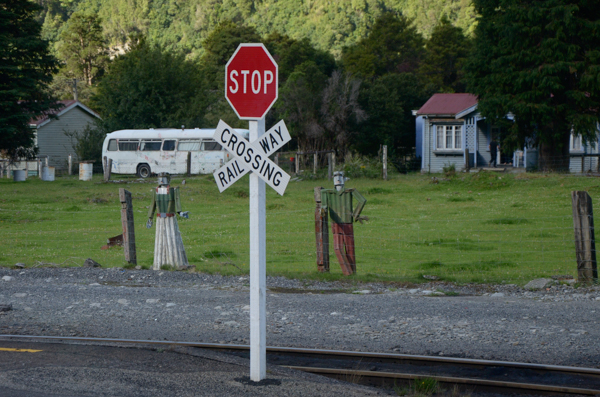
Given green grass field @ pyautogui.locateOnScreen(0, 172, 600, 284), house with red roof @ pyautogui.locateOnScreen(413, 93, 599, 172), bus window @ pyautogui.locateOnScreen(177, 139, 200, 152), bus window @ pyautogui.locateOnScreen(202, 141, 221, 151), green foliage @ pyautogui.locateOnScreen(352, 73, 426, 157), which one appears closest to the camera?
green grass field @ pyautogui.locateOnScreen(0, 172, 600, 284)

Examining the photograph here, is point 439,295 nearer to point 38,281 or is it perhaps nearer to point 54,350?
point 54,350

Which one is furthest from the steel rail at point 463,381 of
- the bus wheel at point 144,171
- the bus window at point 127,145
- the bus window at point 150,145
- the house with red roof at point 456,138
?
the house with red roof at point 456,138

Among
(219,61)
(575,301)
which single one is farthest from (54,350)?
(219,61)

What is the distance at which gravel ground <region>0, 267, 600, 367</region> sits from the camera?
665cm

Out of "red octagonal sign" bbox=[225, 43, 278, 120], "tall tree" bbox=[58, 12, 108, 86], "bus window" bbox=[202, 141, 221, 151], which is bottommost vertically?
"red octagonal sign" bbox=[225, 43, 278, 120]

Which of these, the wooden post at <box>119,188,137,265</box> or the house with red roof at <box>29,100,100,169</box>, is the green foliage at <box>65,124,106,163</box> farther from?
the wooden post at <box>119,188,137,265</box>

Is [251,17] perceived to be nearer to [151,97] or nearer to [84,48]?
[84,48]

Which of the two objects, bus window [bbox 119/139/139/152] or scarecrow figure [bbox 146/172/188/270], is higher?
bus window [bbox 119/139/139/152]

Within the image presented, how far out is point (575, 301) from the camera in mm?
8312

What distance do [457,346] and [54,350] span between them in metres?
3.89

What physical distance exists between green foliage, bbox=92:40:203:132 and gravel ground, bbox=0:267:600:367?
3646 centimetres

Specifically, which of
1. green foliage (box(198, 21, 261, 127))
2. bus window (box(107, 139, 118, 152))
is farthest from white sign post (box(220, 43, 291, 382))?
green foliage (box(198, 21, 261, 127))

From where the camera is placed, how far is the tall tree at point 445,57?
61.3 m

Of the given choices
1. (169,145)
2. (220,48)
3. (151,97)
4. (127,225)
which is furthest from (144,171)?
(220,48)
